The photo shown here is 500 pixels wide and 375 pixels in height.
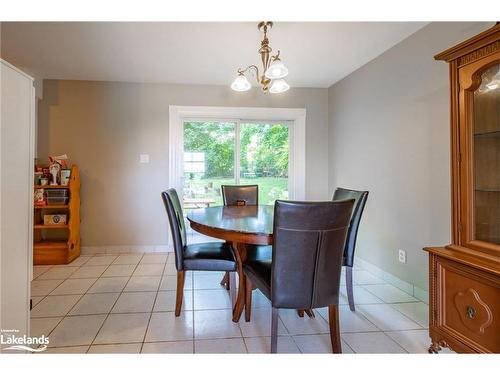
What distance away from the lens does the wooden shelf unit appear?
11.1 feet

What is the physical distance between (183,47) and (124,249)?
2.64 meters

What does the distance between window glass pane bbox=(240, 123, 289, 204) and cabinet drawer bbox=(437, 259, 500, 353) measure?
9.06ft

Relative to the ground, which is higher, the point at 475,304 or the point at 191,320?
the point at 475,304

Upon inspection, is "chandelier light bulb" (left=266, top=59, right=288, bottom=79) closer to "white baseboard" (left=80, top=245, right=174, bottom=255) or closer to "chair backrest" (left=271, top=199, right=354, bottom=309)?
"chair backrest" (left=271, top=199, right=354, bottom=309)

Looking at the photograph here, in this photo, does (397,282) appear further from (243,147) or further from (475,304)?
(243,147)

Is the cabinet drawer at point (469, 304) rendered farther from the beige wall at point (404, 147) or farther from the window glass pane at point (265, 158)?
the window glass pane at point (265, 158)

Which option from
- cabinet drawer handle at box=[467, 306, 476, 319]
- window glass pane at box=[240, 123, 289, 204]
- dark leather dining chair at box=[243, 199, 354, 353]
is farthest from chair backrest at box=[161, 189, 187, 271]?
window glass pane at box=[240, 123, 289, 204]

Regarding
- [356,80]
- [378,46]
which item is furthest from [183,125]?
[378,46]

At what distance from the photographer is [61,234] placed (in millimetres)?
3777

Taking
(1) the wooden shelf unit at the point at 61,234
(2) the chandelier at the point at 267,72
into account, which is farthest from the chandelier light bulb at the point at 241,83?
(1) the wooden shelf unit at the point at 61,234

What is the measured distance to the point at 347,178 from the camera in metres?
3.71

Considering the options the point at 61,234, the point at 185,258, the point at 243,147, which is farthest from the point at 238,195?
the point at 61,234
